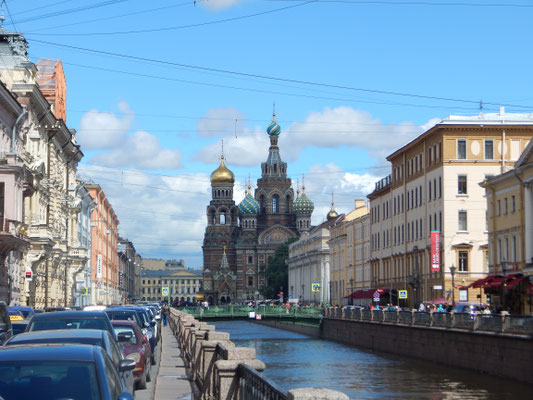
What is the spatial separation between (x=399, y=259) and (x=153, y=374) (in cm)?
6159

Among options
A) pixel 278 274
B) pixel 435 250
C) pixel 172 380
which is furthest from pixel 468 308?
pixel 278 274

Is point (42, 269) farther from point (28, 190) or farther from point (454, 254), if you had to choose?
point (454, 254)

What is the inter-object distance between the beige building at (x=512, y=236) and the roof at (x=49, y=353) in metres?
44.3

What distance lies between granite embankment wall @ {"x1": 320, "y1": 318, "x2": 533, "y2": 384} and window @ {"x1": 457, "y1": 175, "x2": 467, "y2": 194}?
1203cm

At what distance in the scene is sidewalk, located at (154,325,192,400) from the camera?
1958cm

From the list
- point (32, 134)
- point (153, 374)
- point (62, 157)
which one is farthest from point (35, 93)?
point (153, 374)

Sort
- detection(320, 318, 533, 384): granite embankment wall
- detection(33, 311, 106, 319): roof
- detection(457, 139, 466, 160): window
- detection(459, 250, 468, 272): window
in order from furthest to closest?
detection(457, 139, 466, 160): window < detection(459, 250, 468, 272): window < detection(320, 318, 533, 384): granite embankment wall < detection(33, 311, 106, 319): roof

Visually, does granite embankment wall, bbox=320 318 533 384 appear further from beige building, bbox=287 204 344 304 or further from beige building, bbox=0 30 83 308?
beige building, bbox=287 204 344 304

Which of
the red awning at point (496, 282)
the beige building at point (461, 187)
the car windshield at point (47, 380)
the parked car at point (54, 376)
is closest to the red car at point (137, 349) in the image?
the parked car at point (54, 376)

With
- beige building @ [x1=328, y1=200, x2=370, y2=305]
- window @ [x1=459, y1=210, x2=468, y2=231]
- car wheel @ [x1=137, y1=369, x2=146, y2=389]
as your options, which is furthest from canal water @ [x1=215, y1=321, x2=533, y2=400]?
beige building @ [x1=328, y1=200, x2=370, y2=305]

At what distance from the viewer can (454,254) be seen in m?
71.0

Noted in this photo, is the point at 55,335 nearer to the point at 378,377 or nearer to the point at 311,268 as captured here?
the point at 378,377

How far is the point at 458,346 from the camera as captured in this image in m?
43.8

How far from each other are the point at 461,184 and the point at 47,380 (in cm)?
6448
